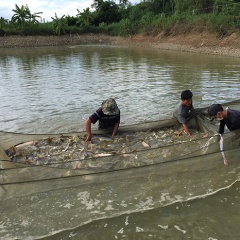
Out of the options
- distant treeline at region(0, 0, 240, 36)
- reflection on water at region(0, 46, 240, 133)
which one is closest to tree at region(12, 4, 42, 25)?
distant treeline at region(0, 0, 240, 36)

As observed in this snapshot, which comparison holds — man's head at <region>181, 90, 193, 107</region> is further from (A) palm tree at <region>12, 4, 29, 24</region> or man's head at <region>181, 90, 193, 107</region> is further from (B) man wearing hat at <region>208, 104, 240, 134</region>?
(A) palm tree at <region>12, 4, 29, 24</region>

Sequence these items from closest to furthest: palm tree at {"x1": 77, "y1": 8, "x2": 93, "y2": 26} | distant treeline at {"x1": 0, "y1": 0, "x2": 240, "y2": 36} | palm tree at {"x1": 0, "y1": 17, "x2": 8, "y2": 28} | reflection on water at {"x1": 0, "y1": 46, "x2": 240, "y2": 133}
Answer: reflection on water at {"x1": 0, "y1": 46, "x2": 240, "y2": 133}, distant treeline at {"x1": 0, "y1": 0, "x2": 240, "y2": 36}, palm tree at {"x1": 0, "y1": 17, "x2": 8, "y2": 28}, palm tree at {"x1": 77, "y1": 8, "x2": 93, "y2": 26}

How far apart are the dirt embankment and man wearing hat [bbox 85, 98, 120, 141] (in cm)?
1958

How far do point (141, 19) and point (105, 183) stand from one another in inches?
1692

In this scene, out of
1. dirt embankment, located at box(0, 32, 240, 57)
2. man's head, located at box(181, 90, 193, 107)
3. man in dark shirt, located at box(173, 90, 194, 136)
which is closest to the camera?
man's head, located at box(181, 90, 193, 107)

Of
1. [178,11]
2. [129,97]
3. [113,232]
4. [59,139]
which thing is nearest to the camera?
[113,232]

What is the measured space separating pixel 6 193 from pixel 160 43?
110 ft

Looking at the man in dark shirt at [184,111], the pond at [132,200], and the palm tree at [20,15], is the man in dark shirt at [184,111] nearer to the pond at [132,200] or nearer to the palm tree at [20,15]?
the pond at [132,200]

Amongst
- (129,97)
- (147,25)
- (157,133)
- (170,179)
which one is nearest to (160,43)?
(147,25)

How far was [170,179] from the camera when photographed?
450 centimetres

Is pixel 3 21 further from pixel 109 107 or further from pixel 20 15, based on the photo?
pixel 109 107

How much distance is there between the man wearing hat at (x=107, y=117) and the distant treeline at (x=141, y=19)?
24.6m

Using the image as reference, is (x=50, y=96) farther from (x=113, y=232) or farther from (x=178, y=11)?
(x=178, y=11)

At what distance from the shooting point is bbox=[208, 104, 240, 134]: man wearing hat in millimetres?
4680
